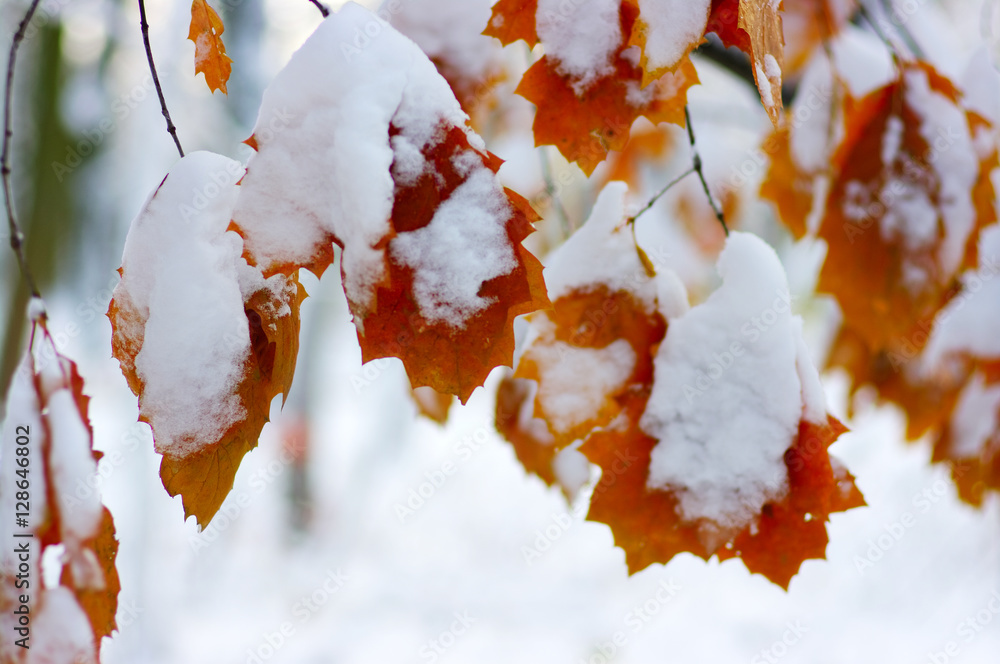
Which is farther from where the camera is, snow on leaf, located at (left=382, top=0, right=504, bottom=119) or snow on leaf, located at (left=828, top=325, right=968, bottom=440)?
snow on leaf, located at (left=828, top=325, right=968, bottom=440)

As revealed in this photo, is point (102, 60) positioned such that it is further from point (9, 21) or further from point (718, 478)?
point (718, 478)

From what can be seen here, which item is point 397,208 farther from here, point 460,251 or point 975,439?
point 975,439

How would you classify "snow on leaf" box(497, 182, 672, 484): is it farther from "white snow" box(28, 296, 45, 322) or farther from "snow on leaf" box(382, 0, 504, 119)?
"white snow" box(28, 296, 45, 322)

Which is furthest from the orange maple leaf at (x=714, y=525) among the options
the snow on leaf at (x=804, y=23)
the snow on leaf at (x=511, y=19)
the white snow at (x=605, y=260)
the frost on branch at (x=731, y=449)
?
the snow on leaf at (x=804, y=23)

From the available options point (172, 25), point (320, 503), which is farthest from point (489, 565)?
point (172, 25)

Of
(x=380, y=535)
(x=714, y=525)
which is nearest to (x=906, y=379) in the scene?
(x=714, y=525)

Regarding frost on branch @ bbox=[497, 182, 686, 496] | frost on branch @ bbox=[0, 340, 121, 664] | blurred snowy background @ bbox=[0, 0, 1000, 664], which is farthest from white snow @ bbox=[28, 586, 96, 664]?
blurred snowy background @ bbox=[0, 0, 1000, 664]

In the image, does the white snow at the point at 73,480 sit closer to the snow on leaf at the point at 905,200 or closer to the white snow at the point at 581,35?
the white snow at the point at 581,35
